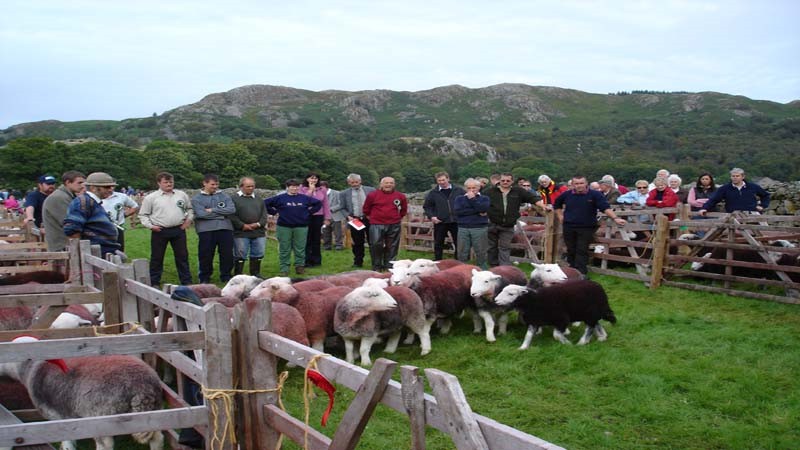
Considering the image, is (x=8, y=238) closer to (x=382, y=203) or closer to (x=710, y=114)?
(x=382, y=203)

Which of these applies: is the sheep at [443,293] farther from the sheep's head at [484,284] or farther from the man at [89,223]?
the man at [89,223]

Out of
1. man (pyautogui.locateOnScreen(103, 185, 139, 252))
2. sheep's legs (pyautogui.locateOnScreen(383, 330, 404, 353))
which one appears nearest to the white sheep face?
sheep's legs (pyautogui.locateOnScreen(383, 330, 404, 353))

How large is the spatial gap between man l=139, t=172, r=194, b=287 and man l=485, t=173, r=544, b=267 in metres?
5.57

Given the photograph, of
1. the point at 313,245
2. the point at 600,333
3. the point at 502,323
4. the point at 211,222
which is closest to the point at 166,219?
the point at 211,222

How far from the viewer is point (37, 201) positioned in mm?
12914

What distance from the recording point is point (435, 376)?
242 centimetres

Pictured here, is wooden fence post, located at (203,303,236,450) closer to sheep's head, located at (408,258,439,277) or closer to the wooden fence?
the wooden fence

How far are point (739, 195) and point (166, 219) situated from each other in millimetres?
10495

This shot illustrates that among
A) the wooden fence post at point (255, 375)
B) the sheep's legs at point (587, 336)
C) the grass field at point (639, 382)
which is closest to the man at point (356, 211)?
the grass field at point (639, 382)

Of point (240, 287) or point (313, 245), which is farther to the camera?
point (313, 245)

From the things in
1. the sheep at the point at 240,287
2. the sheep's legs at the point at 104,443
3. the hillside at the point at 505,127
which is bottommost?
the sheep's legs at the point at 104,443

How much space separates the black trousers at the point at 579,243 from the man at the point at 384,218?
3253 mm

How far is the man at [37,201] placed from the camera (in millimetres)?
11852

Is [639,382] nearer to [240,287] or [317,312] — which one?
[317,312]
